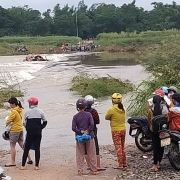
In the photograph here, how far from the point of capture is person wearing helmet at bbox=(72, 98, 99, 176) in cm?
884

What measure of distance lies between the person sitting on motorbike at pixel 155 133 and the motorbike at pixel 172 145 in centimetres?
15

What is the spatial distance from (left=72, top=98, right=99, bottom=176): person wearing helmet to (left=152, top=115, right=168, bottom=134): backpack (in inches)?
47.1

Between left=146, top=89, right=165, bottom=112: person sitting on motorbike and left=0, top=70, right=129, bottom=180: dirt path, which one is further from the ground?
left=146, top=89, right=165, bottom=112: person sitting on motorbike

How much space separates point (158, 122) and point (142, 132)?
75.0 inches

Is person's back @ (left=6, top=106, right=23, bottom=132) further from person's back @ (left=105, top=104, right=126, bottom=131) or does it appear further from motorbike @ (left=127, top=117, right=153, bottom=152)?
motorbike @ (left=127, top=117, right=153, bottom=152)

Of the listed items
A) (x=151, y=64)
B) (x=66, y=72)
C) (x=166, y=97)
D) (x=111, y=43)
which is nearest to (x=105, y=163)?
(x=166, y=97)

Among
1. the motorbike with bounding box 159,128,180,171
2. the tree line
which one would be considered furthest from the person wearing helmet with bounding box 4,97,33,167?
the tree line

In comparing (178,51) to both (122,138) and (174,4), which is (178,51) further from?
(174,4)

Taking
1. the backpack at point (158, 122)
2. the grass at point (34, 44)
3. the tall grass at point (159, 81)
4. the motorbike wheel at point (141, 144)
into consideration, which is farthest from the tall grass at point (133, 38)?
the backpack at point (158, 122)

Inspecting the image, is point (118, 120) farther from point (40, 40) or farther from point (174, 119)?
point (40, 40)

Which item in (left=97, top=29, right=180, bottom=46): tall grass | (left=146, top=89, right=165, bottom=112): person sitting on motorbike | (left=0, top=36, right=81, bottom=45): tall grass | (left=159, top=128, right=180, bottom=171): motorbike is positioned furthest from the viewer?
(left=0, top=36, right=81, bottom=45): tall grass

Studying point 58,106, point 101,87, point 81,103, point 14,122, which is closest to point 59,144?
point 14,122

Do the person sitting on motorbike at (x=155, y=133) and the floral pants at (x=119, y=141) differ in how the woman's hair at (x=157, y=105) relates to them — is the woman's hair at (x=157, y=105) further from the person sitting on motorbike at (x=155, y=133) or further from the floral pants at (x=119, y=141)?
the floral pants at (x=119, y=141)

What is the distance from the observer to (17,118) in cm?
995
